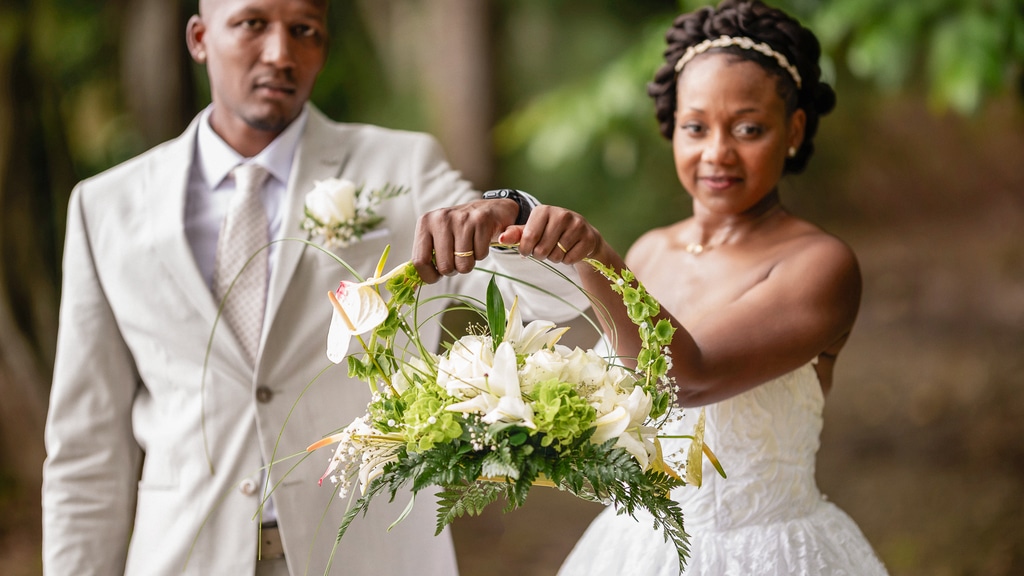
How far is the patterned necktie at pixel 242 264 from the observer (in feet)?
6.14

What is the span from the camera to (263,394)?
1.81 meters

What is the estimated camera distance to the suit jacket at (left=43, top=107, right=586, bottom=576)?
1.80 m

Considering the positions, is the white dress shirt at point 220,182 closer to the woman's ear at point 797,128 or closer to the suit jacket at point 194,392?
the suit jacket at point 194,392

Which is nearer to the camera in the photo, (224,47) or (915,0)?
(224,47)

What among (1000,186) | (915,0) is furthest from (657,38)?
(1000,186)

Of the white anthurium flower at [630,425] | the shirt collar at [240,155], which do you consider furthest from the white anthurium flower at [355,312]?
the shirt collar at [240,155]

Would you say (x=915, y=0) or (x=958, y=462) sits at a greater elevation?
(x=915, y=0)

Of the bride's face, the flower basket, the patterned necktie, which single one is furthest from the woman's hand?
the patterned necktie

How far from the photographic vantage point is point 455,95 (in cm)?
473

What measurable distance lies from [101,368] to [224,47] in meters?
0.68

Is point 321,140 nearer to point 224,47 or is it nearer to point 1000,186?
point 224,47

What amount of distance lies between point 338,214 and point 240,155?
0.35 meters

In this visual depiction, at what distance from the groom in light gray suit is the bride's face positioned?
1.28 ft

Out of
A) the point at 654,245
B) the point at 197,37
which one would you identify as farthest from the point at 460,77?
the point at 654,245
